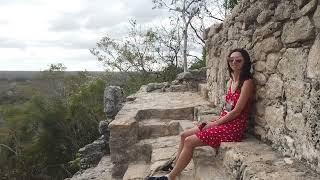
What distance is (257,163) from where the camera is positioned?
8.47 feet

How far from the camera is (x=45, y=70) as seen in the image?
2656 centimetres

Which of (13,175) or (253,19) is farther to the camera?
(13,175)

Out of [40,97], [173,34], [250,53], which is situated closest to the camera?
[250,53]

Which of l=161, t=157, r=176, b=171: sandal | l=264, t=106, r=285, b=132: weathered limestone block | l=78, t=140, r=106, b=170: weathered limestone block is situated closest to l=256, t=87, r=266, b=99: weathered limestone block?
l=264, t=106, r=285, b=132: weathered limestone block

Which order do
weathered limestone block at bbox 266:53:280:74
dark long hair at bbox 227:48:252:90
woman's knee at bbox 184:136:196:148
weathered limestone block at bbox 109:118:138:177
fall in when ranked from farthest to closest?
weathered limestone block at bbox 109:118:138:177 < dark long hair at bbox 227:48:252:90 < woman's knee at bbox 184:136:196:148 < weathered limestone block at bbox 266:53:280:74

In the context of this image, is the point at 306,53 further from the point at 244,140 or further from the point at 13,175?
the point at 13,175

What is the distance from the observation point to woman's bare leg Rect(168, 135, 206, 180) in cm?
329

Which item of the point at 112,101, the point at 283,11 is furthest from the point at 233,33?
the point at 112,101

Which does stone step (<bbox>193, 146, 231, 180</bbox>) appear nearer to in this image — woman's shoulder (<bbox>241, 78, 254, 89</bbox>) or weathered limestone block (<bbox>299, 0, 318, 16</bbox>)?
woman's shoulder (<bbox>241, 78, 254, 89</bbox>)

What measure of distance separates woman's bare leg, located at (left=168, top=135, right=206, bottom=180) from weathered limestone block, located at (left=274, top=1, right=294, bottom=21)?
49.2 inches

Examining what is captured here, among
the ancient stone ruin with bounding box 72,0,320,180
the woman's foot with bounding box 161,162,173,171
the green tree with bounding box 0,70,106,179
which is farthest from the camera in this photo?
the green tree with bounding box 0,70,106,179

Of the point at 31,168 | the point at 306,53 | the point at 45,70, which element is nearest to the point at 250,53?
the point at 306,53

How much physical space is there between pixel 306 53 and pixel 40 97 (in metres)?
21.5

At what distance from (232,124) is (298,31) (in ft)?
3.55
